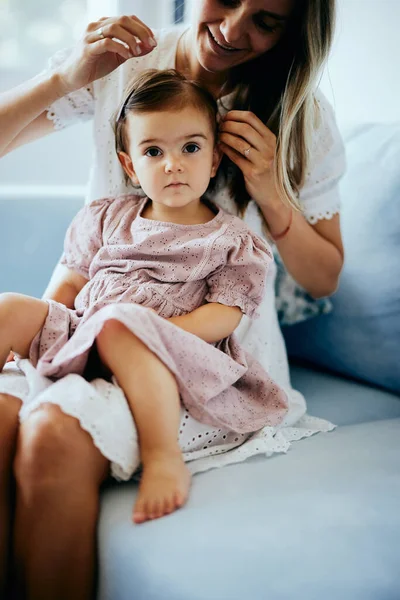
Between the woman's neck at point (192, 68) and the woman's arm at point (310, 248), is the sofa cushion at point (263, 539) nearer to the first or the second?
the woman's arm at point (310, 248)

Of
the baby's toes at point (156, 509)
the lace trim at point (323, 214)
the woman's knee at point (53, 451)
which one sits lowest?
the baby's toes at point (156, 509)

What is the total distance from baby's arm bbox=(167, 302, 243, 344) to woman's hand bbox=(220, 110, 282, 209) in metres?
0.23

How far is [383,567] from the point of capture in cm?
61

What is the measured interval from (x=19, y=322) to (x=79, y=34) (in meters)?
1.23

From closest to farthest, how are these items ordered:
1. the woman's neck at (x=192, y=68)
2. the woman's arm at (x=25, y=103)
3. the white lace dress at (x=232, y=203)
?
the white lace dress at (x=232, y=203) < the woman's arm at (x=25, y=103) < the woman's neck at (x=192, y=68)

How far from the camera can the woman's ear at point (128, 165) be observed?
950mm

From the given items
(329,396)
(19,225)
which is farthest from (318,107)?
(19,225)

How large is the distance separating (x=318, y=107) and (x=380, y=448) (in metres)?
0.52

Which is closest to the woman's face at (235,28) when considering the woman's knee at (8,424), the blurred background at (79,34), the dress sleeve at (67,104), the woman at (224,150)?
the woman at (224,150)

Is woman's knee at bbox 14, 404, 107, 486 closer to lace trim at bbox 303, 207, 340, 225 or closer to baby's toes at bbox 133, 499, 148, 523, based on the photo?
baby's toes at bbox 133, 499, 148, 523

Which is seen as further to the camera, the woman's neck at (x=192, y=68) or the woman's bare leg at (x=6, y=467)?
the woman's neck at (x=192, y=68)

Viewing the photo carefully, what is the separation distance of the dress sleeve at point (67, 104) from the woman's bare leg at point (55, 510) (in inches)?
21.7

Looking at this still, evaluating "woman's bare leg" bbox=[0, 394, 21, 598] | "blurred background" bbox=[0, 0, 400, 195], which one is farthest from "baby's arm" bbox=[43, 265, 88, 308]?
"blurred background" bbox=[0, 0, 400, 195]

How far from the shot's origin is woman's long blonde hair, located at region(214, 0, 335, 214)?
940 mm
